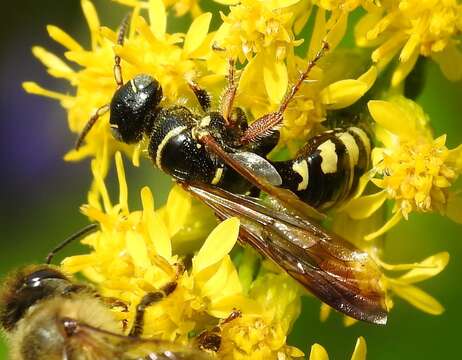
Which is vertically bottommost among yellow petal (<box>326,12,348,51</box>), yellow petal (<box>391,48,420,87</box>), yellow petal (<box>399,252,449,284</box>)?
yellow petal (<box>399,252,449,284</box>)

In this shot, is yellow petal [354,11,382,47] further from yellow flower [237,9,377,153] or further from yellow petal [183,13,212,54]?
yellow petal [183,13,212,54]

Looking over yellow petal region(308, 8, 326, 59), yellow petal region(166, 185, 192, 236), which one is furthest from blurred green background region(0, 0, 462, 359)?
yellow petal region(166, 185, 192, 236)

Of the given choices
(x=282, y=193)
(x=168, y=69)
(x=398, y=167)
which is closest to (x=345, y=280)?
(x=282, y=193)

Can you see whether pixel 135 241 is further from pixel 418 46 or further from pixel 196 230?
pixel 418 46

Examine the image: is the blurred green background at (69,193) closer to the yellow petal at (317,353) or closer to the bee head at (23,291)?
the yellow petal at (317,353)

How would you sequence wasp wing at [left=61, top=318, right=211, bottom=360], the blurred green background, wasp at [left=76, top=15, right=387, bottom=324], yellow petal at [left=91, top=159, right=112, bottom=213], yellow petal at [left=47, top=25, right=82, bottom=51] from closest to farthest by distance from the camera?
wasp wing at [left=61, top=318, right=211, bottom=360]
wasp at [left=76, top=15, right=387, bottom=324]
yellow petal at [left=91, top=159, right=112, bottom=213]
yellow petal at [left=47, top=25, right=82, bottom=51]
the blurred green background
